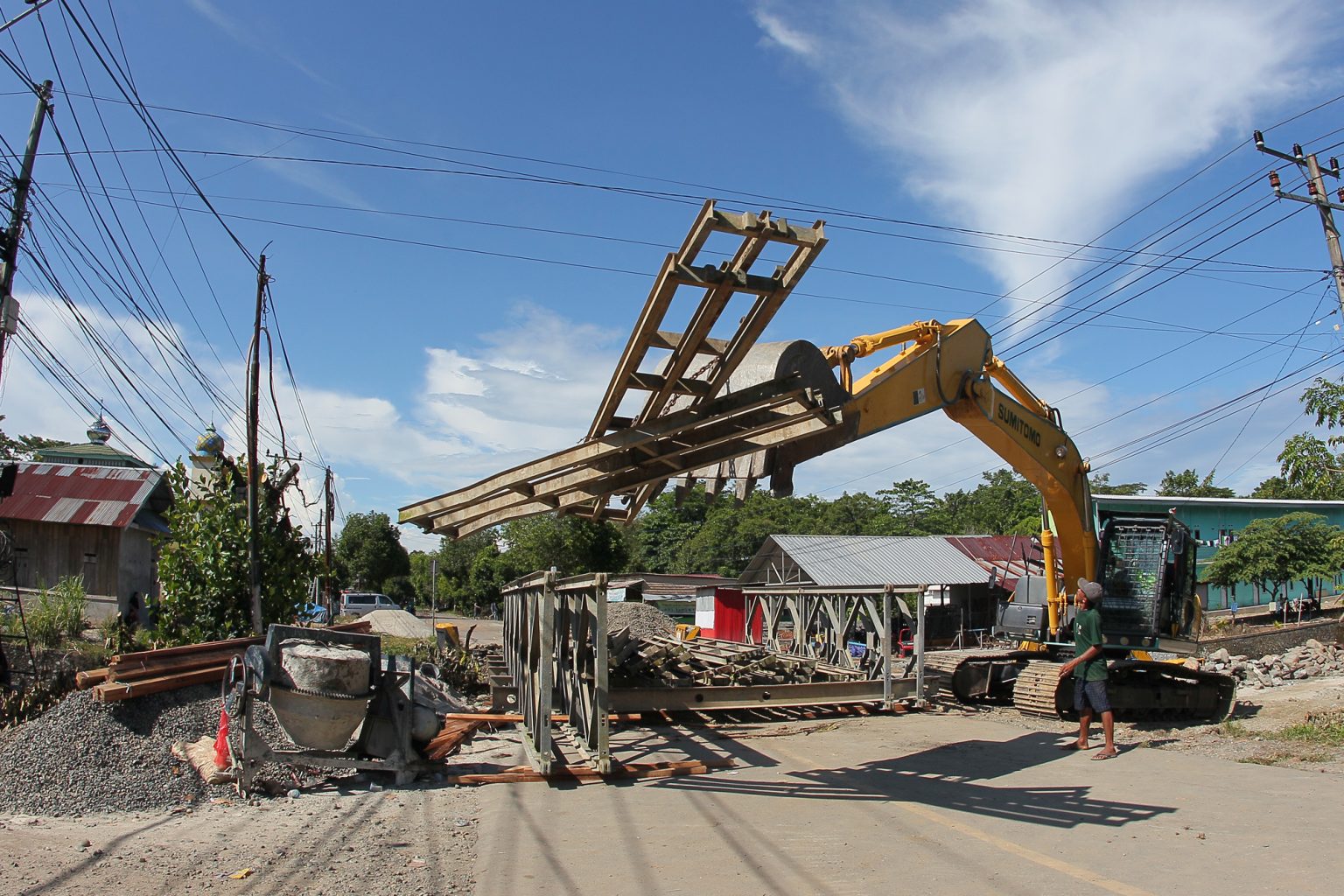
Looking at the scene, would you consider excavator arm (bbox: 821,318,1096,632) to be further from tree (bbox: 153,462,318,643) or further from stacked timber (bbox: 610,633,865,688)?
tree (bbox: 153,462,318,643)

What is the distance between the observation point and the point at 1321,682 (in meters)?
15.7

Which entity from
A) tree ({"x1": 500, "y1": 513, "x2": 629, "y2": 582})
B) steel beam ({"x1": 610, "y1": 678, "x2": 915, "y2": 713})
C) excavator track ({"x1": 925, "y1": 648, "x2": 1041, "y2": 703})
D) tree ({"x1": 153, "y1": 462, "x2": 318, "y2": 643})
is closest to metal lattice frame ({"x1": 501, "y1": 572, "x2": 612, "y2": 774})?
steel beam ({"x1": 610, "y1": 678, "x2": 915, "y2": 713})

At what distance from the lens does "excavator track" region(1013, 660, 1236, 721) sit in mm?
12266

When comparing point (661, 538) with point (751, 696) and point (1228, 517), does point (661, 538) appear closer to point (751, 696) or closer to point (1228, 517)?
point (1228, 517)

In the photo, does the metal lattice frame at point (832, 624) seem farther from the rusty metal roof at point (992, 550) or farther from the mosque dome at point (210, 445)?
the rusty metal roof at point (992, 550)

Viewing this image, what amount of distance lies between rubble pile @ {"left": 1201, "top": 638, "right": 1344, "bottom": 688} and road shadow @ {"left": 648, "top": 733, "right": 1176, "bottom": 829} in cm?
897

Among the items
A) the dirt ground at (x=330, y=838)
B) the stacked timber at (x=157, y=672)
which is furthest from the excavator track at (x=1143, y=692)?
the stacked timber at (x=157, y=672)

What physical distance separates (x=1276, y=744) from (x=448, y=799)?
880 cm

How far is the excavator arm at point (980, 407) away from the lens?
A: 9.41 meters

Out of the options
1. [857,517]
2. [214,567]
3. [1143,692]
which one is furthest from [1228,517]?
[857,517]

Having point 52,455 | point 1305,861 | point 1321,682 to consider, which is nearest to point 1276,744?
point 1305,861

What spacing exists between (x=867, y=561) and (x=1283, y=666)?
17889 millimetres

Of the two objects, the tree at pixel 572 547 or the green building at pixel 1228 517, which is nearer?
the green building at pixel 1228 517

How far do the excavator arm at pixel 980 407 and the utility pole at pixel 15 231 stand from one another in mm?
9140
